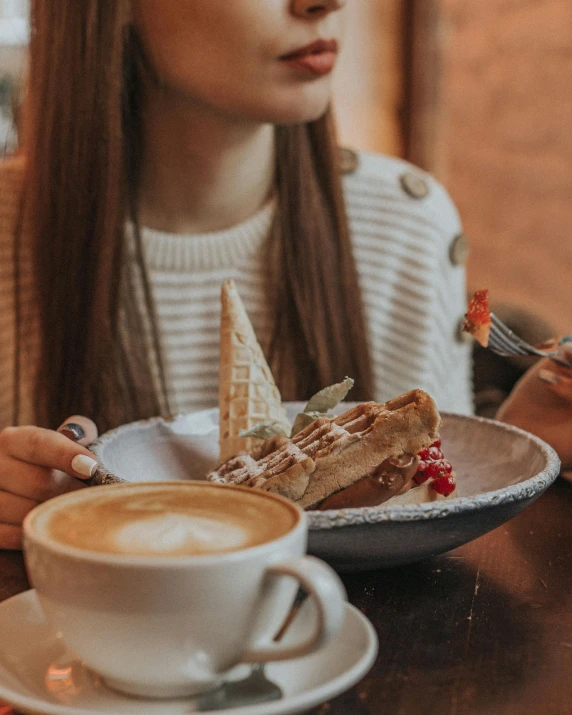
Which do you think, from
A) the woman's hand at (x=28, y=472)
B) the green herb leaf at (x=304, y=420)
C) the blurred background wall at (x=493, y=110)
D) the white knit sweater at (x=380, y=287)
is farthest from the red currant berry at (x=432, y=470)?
the blurred background wall at (x=493, y=110)

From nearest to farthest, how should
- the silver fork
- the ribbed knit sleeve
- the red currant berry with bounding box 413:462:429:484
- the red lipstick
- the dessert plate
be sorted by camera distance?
the dessert plate → the red currant berry with bounding box 413:462:429:484 → the silver fork → the red lipstick → the ribbed knit sleeve

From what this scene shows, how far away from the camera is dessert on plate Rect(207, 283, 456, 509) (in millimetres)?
684

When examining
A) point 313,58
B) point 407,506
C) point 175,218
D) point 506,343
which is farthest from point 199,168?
point 407,506

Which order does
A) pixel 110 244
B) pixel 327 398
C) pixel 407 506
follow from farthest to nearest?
1. pixel 110 244
2. pixel 327 398
3. pixel 407 506

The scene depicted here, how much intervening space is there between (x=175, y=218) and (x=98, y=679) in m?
1.20

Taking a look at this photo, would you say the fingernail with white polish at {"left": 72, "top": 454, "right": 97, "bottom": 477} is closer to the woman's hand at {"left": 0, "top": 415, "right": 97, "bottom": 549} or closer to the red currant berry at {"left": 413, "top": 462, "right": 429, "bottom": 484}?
the woman's hand at {"left": 0, "top": 415, "right": 97, "bottom": 549}

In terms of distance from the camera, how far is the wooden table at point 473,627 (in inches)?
20.6

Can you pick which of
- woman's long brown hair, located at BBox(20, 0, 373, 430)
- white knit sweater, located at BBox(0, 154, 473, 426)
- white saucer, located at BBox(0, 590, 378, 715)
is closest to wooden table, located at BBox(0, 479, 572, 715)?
white saucer, located at BBox(0, 590, 378, 715)

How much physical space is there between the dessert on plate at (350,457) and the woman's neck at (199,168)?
30.7 inches

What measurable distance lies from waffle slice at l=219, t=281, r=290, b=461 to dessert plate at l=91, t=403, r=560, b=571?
5cm

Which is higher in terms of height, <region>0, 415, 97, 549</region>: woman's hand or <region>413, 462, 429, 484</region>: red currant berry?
<region>413, 462, 429, 484</region>: red currant berry

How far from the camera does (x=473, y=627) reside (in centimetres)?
63

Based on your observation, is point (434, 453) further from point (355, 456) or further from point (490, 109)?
point (490, 109)

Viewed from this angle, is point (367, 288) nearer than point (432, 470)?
No
